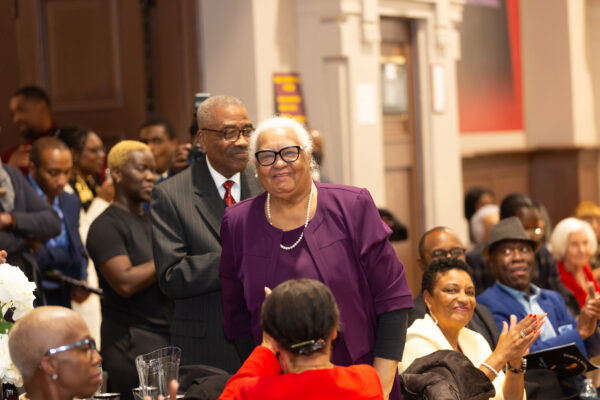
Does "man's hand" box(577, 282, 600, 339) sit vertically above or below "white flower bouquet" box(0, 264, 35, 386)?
below

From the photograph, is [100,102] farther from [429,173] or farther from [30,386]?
[30,386]

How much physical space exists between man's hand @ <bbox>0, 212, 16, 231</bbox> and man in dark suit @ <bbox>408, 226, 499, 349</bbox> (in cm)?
172

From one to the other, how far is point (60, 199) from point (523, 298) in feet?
7.66

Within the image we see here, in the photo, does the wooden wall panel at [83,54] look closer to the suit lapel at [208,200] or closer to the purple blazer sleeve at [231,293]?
the suit lapel at [208,200]

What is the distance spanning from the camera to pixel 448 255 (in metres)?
4.56

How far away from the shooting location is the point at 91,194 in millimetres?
5453

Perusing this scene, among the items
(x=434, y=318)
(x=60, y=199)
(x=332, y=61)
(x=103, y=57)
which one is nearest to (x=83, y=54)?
(x=103, y=57)

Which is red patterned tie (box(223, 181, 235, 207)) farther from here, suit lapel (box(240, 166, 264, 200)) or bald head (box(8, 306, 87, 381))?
bald head (box(8, 306, 87, 381))

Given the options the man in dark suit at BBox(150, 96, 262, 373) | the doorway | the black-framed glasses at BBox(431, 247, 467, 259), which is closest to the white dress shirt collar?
the man in dark suit at BBox(150, 96, 262, 373)

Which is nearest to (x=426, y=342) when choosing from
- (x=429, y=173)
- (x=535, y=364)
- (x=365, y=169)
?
(x=535, y=364)

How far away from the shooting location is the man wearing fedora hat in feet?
14.7

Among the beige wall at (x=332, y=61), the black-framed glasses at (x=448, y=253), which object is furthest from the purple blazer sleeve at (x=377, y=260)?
the beige wall at (x=332, y=61)

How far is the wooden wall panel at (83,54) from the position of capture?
21.6 feet

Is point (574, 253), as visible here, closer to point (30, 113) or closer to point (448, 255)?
point (448, 255)
